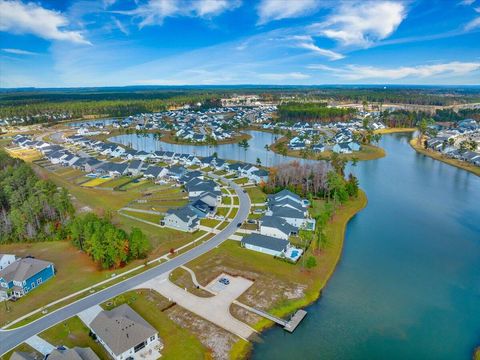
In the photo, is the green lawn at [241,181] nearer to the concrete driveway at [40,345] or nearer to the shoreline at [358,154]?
the shoreline at [358,154]

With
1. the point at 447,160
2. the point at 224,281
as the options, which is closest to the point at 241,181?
the point at 224,281

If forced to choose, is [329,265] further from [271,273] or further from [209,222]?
[209,222]

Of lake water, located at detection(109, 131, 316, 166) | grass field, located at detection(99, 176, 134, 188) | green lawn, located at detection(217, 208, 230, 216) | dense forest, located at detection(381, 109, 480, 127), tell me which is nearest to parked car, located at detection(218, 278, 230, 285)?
green lawn, located at detection(217, 208, 230, 216)

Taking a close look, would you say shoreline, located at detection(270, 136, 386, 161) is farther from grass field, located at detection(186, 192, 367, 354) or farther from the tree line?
the tree line

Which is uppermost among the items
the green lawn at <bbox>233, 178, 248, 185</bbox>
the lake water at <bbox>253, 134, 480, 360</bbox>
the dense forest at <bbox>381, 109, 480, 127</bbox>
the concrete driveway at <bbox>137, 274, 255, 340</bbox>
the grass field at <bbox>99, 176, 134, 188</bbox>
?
the dense forest at <bbox>381, 109, 480, 127</bbox>

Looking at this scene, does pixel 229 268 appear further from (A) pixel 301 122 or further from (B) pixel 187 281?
(A) pixel 301 122

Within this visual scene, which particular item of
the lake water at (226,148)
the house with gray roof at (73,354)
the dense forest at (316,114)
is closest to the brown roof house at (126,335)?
the house with gray roof at (73,354)
